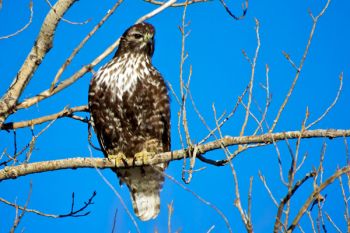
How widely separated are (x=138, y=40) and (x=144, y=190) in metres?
1.96

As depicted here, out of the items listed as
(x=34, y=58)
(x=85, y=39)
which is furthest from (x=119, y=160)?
(x=85, y=39)

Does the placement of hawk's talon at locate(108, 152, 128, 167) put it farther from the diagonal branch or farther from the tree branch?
the diagonal branch

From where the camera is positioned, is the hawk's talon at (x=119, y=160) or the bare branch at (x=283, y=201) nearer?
the bare branch at (x=283, y=201)

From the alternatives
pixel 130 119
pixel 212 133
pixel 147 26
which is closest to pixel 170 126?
pixel 130 119

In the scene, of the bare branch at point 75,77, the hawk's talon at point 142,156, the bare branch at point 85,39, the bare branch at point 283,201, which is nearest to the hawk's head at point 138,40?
the hawk's talon at point 142,156

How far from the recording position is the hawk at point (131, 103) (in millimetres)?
7441

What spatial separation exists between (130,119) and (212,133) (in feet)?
8.16

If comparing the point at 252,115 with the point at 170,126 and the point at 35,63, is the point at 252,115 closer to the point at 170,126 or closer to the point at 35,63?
the point at 35,63

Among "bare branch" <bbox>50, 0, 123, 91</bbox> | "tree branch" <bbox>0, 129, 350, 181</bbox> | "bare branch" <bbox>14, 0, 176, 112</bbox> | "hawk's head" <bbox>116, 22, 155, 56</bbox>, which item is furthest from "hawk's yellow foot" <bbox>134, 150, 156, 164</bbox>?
"bare branch" <bbox>50, 0, 123, 91</bbox>

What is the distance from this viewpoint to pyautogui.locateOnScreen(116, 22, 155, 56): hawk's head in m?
7.99

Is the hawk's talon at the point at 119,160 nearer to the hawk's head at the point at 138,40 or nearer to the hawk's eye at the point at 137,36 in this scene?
the hawk's head at the point at 138,40

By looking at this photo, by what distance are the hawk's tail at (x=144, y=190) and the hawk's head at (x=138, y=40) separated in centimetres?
158

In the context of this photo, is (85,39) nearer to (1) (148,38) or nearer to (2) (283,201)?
(2) (283,201)

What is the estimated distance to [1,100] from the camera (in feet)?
17.6
